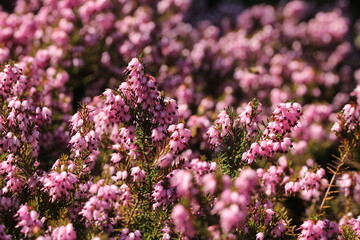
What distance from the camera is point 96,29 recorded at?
922cm

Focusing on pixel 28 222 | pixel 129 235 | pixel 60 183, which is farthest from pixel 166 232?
pixel 28 222

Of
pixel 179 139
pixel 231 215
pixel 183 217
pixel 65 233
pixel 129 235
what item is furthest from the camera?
pixel 179 139

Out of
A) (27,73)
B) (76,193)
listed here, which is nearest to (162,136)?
(76,193)

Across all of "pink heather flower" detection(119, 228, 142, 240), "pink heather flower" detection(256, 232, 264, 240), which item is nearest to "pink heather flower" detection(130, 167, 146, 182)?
"pink heather flower" detection(119, 228, 142, 240)

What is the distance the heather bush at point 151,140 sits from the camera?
12.6 ft

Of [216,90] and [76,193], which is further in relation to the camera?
[216,90]

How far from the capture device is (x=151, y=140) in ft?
14.6

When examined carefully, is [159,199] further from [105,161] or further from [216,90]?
[216,90]

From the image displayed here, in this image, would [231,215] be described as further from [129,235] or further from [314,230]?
[314,230]

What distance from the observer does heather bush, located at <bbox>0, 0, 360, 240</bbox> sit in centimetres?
383

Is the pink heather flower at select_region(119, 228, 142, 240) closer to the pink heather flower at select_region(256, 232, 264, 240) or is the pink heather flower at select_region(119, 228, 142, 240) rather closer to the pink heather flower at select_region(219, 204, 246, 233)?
the pink heather flower at select_region(256, 232, 264, 240)

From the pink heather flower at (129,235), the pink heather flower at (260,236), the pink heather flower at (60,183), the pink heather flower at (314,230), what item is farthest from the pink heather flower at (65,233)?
the pink heather flower at (314,230)

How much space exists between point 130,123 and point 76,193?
0.92 m

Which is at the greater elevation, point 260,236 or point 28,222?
point 28,222
